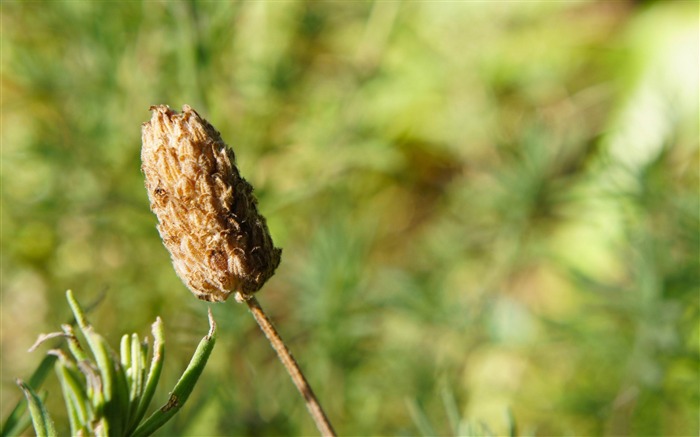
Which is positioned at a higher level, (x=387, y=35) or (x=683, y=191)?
(x=387, y=35)

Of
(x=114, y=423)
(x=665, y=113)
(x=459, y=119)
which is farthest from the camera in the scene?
(x=459, y=119)

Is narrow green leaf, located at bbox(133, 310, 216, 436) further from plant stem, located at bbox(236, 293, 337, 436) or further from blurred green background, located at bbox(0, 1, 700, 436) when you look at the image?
blurred green background, located at bbox(0, 1, 700, 436)

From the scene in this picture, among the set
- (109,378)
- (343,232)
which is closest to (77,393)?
(109,378)

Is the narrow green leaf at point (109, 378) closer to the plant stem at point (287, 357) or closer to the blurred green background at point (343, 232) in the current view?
the plant stem at point (287, 357)

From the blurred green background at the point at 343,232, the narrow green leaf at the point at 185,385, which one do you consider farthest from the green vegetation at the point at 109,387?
the blurred green background at the point at 343,232

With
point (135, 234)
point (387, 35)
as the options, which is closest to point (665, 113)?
point (387, 35)

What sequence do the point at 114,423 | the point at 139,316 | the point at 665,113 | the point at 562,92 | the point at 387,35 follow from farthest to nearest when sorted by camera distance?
the point at 562,92, the point at 387,35, the point at 139,316, the point at 665,113, the point at 114,423

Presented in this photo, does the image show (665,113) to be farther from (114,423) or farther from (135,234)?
(114,423)
